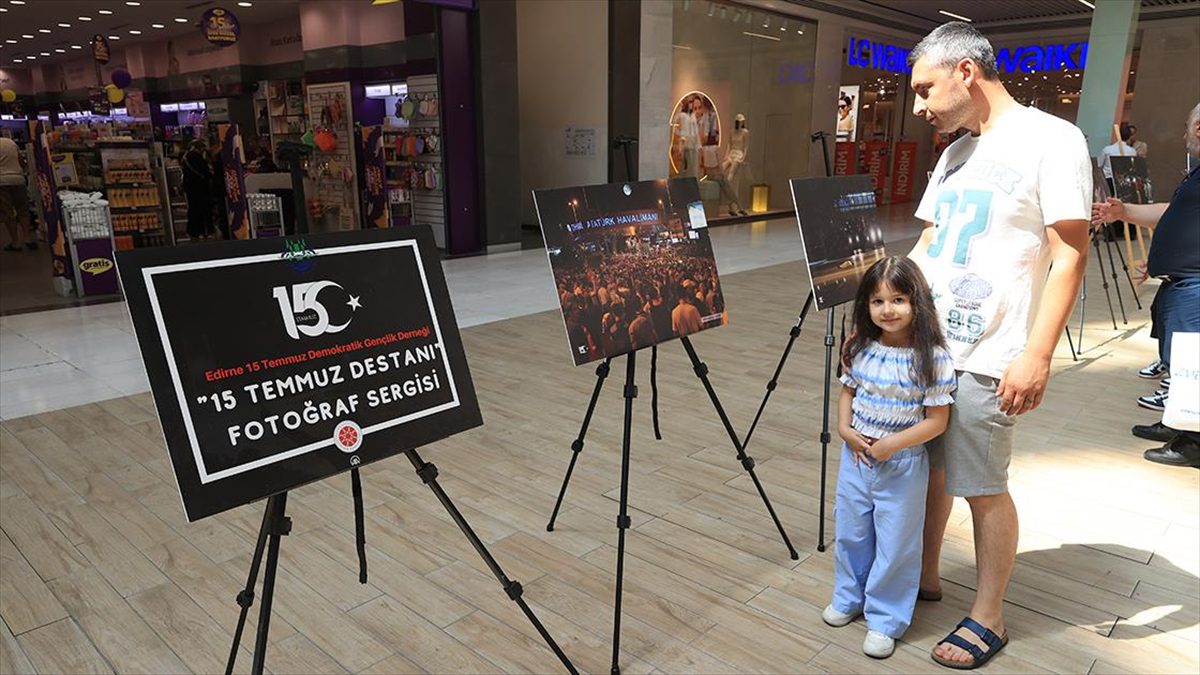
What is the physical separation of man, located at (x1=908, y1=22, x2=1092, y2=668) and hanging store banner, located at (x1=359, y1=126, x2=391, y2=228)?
7910mm

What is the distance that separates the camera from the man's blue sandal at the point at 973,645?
2117 millimetres

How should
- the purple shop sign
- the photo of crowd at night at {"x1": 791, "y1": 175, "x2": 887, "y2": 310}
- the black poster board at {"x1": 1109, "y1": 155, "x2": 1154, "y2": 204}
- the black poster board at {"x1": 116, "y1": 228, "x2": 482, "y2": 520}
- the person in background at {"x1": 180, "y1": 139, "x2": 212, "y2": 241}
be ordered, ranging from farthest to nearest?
the person in background at {"x1": 180, "y1": 139, "x2": 212, "y2": 241}, the purple shop sign, the black poster board at {"x1": 1109, "y1": 155, "x2": 1154, "y2": 204}, the photo of crowd at night at {"x1": 791, "y1": 175, "x2": 887, "y2": 310}, the black poster board at {"x1": 116, "y1": 228, "x2": 482, "y2": 520}

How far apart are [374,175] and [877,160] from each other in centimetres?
1125

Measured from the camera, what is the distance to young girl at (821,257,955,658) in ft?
6.56

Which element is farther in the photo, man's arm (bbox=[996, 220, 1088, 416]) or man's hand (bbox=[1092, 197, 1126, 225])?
man's hand (bbox=[1092, 197, 1126, 225])

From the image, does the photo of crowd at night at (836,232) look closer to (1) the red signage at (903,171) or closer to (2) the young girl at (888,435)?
(2) the young girl at (888,435)

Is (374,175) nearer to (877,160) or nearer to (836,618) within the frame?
(836,618)

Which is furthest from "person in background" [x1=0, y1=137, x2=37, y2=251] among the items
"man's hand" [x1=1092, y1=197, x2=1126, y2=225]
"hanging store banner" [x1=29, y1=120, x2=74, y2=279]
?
"man's hand" [x1=1092, y1=197, x2=1126, y2=225]

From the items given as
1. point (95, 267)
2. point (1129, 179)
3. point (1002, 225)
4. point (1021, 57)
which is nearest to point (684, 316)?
point (1002, 225)

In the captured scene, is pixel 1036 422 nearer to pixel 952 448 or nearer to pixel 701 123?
pixel 952 448

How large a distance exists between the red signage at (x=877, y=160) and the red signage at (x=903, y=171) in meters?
0.44

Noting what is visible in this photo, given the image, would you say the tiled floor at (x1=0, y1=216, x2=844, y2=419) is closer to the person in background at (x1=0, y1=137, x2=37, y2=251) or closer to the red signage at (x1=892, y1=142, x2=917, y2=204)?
the person in background at (x1=0, y1=137, x2=37, y2=251)

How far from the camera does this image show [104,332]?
5770 millimetres

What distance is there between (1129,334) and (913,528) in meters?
5.25
